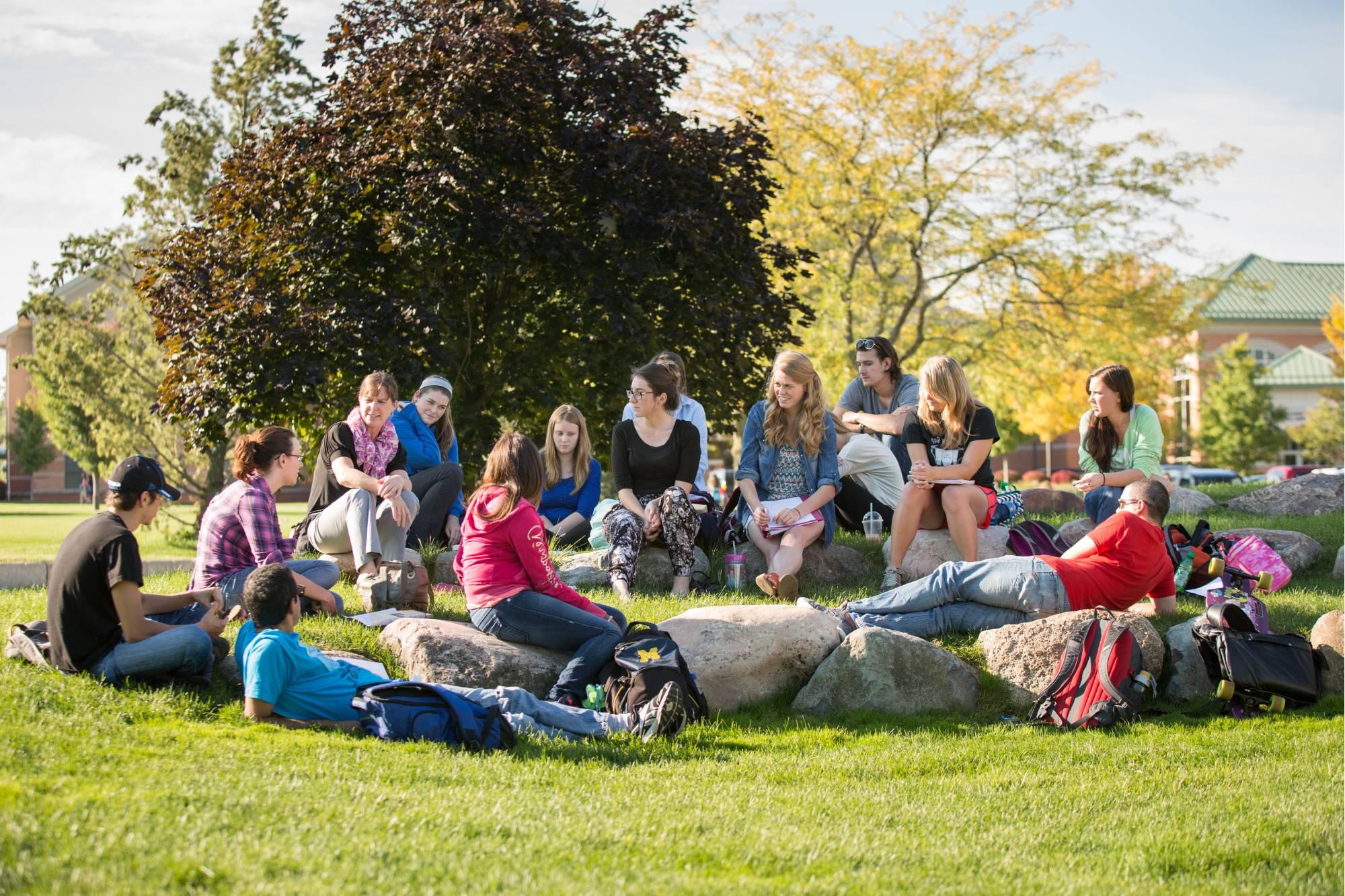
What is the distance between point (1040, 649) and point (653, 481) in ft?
11.1

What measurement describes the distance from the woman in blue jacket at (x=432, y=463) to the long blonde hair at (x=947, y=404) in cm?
367

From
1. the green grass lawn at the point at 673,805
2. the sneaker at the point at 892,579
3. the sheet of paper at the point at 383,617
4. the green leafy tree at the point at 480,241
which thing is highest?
the green leafy tree at the point at 480,241

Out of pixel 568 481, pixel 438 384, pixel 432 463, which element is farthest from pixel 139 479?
pixel 568 481

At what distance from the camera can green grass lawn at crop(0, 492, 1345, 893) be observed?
3844 mm

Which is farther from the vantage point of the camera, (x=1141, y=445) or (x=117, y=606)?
(x=1141, y=445)

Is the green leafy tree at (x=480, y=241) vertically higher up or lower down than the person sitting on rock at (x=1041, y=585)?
higher up

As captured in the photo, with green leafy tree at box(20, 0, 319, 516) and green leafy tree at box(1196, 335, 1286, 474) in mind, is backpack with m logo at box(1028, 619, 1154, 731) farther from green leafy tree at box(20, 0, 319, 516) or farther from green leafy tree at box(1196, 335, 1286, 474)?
green leafy tree at box(1196, 335, 1286, 474)

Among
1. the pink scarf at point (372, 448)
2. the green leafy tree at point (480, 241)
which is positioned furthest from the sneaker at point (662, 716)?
the green leafy tree at point (480, 241)

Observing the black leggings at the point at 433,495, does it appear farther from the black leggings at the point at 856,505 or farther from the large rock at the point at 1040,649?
the large rock at the point at 1040,649

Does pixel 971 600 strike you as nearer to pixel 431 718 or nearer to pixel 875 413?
pixel 875 413

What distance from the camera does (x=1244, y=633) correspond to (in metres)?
6.66

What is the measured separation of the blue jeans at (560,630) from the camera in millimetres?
6609

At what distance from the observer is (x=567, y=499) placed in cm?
988

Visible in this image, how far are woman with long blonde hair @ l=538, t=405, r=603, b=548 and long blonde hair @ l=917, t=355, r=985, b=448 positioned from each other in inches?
107
